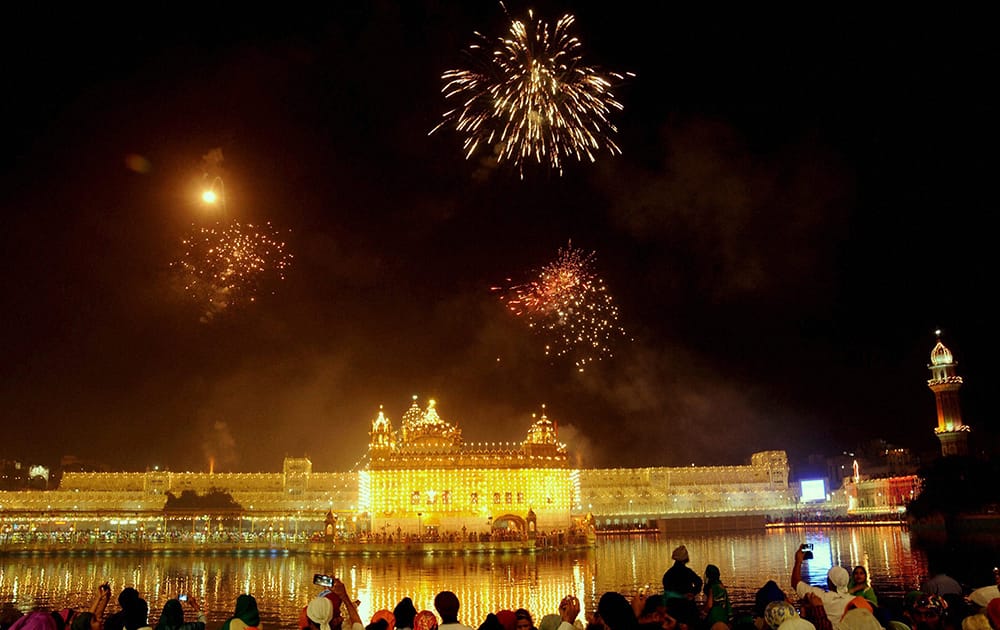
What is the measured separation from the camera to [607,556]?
33656mm

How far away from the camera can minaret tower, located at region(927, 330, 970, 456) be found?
6225 cm

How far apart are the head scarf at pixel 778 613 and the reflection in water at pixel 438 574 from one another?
36.2ft

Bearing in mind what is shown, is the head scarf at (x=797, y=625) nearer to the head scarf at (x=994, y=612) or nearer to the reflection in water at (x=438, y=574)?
the head scarf at (x=994, y=612)

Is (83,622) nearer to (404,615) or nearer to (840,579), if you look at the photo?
(404,615)

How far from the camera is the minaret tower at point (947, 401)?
62250mm

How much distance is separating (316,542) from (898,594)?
83.3 ft

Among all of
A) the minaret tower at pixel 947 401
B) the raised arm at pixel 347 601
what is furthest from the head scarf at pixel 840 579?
the minaret tower at pixel 947 401

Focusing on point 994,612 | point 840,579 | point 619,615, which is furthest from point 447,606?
point 994,612

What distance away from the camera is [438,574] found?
89.5 feet

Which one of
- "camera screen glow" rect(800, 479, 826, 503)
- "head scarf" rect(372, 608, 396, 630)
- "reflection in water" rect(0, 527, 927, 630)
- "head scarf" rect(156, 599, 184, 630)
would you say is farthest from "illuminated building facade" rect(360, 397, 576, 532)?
"head scarf" rect(156, 599, 184, 630)

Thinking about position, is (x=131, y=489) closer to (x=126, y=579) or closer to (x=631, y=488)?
(x=631, y=488)

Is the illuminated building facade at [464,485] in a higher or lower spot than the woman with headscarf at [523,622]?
higher

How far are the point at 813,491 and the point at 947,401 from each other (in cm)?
1225

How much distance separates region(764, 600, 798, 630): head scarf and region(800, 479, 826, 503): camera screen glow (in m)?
67.6
